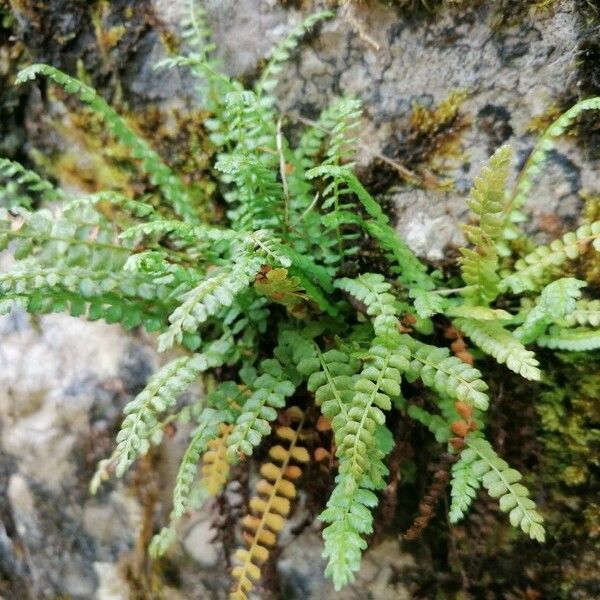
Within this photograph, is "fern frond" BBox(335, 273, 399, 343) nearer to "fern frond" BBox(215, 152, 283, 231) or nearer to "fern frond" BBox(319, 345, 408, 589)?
"fern frond" BBox(319, 345, 408, 589)

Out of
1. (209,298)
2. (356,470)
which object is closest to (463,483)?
(356,470)

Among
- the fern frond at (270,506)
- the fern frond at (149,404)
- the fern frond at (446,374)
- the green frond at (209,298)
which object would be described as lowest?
the fern frond at (270,506)

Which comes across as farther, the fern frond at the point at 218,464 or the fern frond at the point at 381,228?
the fern frond at the point at 218,464

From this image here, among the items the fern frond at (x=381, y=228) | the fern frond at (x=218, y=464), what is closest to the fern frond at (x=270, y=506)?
the fern frond at (x=218, y=464)

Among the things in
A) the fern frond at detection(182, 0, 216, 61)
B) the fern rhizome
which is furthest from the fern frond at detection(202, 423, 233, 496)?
the fern frond at detection(182, 0, 216, 61)

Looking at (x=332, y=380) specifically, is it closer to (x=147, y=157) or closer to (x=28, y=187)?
(x=147, y=157)

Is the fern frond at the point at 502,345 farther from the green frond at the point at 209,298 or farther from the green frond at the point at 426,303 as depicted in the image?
the green frond at the point at 209,298
